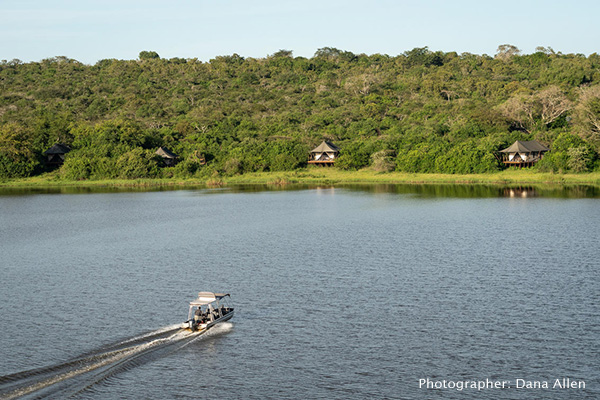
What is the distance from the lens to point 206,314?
24.9m

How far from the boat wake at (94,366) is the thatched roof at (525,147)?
74.1 meters

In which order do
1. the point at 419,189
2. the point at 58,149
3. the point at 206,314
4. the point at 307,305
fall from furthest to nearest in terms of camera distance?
the point at 58,149, the point at 419,189, the point at 307,305, the point at 206,314

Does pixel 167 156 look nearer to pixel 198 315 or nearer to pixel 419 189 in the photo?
pixel 419 189

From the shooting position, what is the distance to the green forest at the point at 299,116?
9331cm

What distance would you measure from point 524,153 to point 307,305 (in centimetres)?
7085

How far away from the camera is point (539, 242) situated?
40.8m

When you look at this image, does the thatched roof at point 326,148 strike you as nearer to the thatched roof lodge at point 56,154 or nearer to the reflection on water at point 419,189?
the reflection on water at point 419,189

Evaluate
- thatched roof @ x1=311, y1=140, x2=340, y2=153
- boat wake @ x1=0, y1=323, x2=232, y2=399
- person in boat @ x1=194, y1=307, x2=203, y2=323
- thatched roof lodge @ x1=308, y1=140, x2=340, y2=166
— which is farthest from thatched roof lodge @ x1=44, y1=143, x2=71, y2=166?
boat wake @ x1=0, y1=323, x2=232, y2=399

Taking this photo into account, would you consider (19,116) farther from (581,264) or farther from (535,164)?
(581,264)

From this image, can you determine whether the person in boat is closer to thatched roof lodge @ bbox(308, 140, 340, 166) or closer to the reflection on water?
the reflection on water

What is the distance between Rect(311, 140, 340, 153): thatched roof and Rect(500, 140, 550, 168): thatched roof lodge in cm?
2715

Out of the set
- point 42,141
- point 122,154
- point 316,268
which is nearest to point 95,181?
point 122,154

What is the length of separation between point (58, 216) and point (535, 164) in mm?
64512

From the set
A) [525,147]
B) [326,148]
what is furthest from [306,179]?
[525,147]
